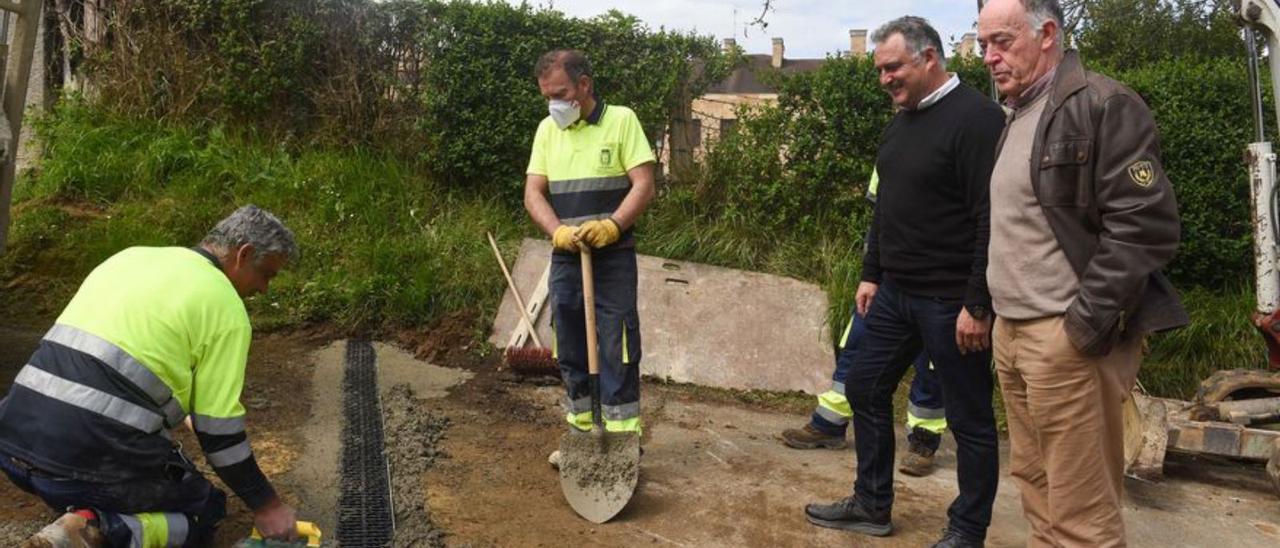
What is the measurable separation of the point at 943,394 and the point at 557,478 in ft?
5.86

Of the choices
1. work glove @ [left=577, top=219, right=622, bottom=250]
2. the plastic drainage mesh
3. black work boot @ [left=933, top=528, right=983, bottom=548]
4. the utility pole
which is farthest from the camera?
the utility pole

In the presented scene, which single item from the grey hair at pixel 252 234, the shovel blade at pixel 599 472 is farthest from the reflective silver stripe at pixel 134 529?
the shovel blade at pixel 599 472

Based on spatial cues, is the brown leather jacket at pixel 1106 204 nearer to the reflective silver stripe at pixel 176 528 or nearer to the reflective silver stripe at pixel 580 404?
the reflective silver stripe at pixel 580 404

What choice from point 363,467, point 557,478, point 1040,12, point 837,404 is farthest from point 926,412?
point 363,467

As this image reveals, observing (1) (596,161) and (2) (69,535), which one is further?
(1) (596,161)

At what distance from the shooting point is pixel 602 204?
460 centimetres

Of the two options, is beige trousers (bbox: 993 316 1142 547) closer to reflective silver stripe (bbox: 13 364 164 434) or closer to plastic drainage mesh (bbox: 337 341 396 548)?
plastic drainage mesh (bbox: 337 341 396 548)

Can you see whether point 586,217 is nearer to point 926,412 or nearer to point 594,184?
point 594,184

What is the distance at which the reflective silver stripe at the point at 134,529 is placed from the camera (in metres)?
3.30

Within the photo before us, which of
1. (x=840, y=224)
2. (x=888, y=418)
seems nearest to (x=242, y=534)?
(x=888, y=418)

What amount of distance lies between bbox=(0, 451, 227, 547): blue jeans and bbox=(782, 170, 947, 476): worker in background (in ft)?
9.39

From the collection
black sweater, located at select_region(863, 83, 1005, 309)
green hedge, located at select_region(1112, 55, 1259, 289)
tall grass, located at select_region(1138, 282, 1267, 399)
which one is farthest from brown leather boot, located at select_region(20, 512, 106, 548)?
green hedge, located at select_region(1112, 55, 1259, 289)

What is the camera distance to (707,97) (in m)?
8.52

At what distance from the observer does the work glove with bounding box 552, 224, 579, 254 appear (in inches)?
175
